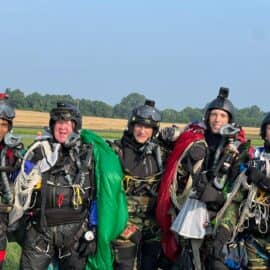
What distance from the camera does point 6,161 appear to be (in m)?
5.23

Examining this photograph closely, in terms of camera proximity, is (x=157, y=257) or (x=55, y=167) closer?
(x=55, y=167)

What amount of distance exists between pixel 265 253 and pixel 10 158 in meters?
2.61

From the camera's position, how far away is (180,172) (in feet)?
18.2

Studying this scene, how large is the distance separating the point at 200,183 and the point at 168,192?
592 mm

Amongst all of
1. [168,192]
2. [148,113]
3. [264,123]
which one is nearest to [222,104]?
[264,123]

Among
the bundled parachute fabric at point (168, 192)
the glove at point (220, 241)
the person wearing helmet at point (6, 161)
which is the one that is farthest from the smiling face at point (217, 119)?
the person wearing helmet at point (6, 161)

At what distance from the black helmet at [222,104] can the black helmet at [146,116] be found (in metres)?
0.60

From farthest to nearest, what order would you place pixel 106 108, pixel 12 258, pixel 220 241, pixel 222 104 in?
pixel 106 108, pixel 12 258, pixel 222 104, pixel 220 241

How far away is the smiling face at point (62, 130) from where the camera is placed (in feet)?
17.3

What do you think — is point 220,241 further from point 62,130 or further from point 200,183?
point 62,130

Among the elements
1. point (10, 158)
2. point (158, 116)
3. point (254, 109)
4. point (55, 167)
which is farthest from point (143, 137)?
point (254, 109)

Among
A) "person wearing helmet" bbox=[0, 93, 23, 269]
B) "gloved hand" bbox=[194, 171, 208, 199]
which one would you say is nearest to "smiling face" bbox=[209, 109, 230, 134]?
"gloved hand" bbox=[194, 171, 208, 199]

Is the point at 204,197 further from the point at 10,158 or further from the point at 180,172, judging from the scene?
the point at 10,158

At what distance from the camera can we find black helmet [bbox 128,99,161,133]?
18.8 feet
